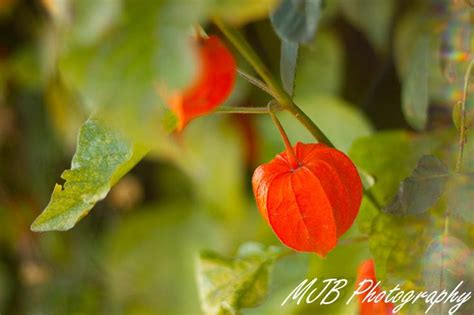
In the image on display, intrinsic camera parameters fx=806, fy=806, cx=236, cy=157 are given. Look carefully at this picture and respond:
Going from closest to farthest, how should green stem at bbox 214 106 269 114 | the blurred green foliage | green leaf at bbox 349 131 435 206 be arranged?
the blurred green foliage, green stem at bbox 214 106 269 114, green leaf at bbox 349 131 435 206

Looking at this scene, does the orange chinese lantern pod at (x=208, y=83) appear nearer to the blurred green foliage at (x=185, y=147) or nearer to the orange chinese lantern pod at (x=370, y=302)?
the blurred green foliage at (x=185, y=147)

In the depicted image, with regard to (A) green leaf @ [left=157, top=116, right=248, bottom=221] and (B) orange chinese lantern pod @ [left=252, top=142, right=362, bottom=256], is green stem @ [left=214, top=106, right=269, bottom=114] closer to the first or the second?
(B) orange chinese lantern pod @ [left=252, top=142, right=362, bottom=256]

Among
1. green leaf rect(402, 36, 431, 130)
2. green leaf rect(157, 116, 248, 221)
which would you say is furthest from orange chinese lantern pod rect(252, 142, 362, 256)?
green leaf rect(157, 116, 248, 221)

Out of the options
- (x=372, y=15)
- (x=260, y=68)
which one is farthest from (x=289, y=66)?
(x=372, y=15)

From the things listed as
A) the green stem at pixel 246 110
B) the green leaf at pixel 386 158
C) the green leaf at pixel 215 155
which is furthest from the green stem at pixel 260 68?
the green leaf at pixel 215 155

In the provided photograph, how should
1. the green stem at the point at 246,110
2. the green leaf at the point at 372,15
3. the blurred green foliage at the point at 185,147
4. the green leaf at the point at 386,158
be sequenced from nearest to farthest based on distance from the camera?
the blurred green foliage at the point at 185,147 < the green stem at the point at 246,110 < the green leaf at the point at 386,158 < the green leaf at the point at 372,15
